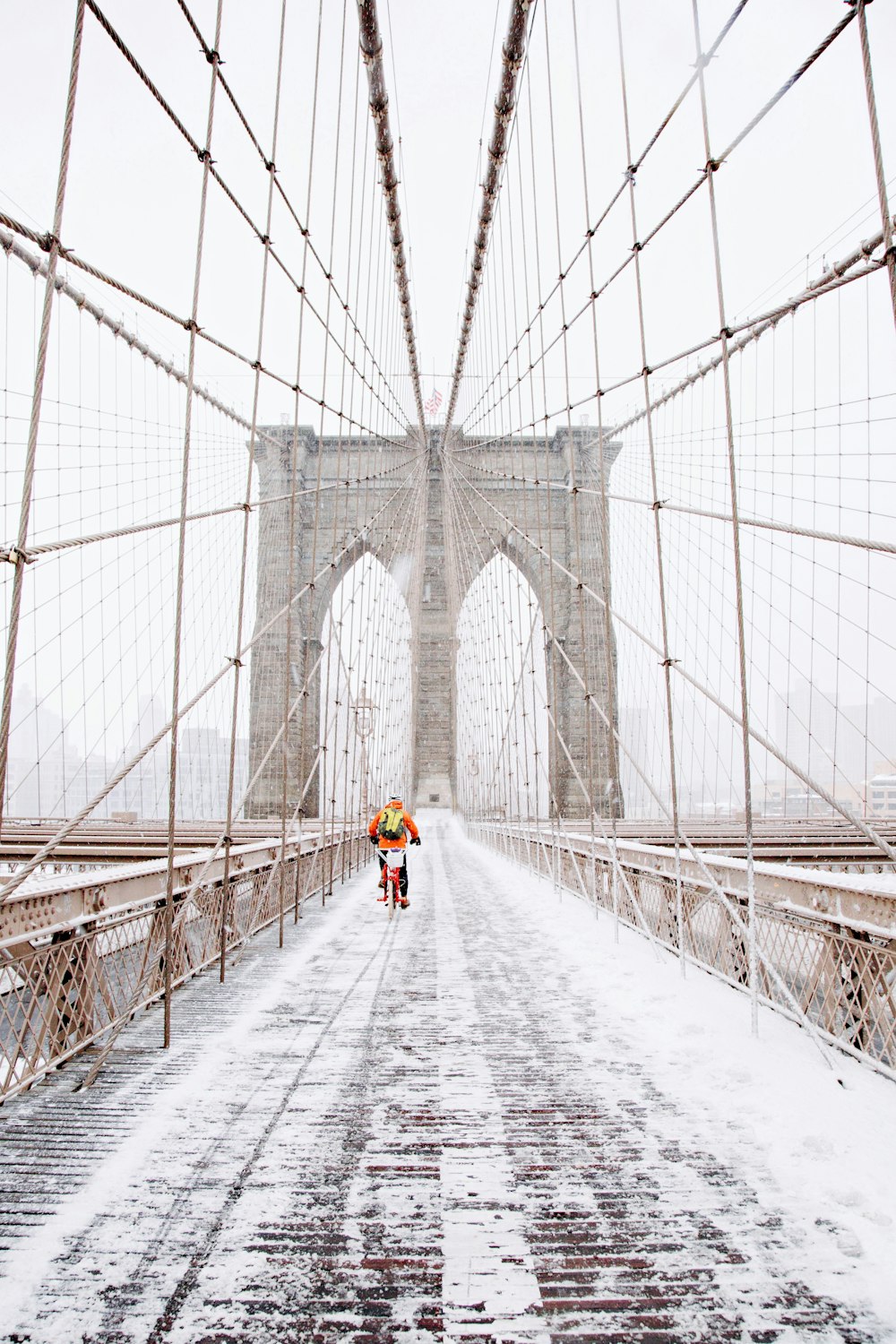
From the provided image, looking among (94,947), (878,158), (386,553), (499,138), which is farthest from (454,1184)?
(386,553)

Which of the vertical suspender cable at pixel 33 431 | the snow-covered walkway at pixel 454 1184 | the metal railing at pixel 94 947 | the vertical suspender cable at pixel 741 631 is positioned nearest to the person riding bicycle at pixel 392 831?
the metal railing at pixel 94 947

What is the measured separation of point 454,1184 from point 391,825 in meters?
5.06

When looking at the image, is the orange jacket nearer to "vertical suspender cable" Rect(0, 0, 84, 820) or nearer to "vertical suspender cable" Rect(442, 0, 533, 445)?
"vertical suspender cable" Rect(0, 0, 84, 820)

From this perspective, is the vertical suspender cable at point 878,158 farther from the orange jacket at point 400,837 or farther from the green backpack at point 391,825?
the green backpack at point 391,825

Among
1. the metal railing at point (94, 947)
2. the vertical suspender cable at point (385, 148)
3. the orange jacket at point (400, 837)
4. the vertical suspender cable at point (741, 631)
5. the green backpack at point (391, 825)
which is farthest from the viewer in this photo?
the vertical suspender cable at point (385, 148)

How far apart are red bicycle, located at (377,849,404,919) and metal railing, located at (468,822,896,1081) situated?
61.0 inches

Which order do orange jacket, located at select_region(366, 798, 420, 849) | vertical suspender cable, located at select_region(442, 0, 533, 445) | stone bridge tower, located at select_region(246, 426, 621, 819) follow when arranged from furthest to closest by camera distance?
stone bridge tower, located at select_region(246, 426, 621, 819) → vertical suspender cable, located at select_region(442, 0, 533, 445) → orange jacket, located at select_region(366, 798, 420, 849)

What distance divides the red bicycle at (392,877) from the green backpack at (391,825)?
0.51ft

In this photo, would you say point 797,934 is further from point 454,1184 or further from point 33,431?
point 33,431

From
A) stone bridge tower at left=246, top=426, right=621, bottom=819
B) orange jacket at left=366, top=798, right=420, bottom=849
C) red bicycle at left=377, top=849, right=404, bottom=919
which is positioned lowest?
red bicycle at left=377, top=849, right=404, bottom=919

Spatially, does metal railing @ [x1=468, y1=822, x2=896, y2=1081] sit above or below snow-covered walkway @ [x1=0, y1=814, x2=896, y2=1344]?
above

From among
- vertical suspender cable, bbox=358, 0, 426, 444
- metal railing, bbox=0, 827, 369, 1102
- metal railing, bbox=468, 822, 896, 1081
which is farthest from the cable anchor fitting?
vertical suspender cable, bbox=358, 0, 426, 444

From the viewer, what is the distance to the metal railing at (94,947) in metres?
2.46

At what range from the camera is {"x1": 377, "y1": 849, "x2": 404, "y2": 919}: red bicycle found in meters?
6.21
